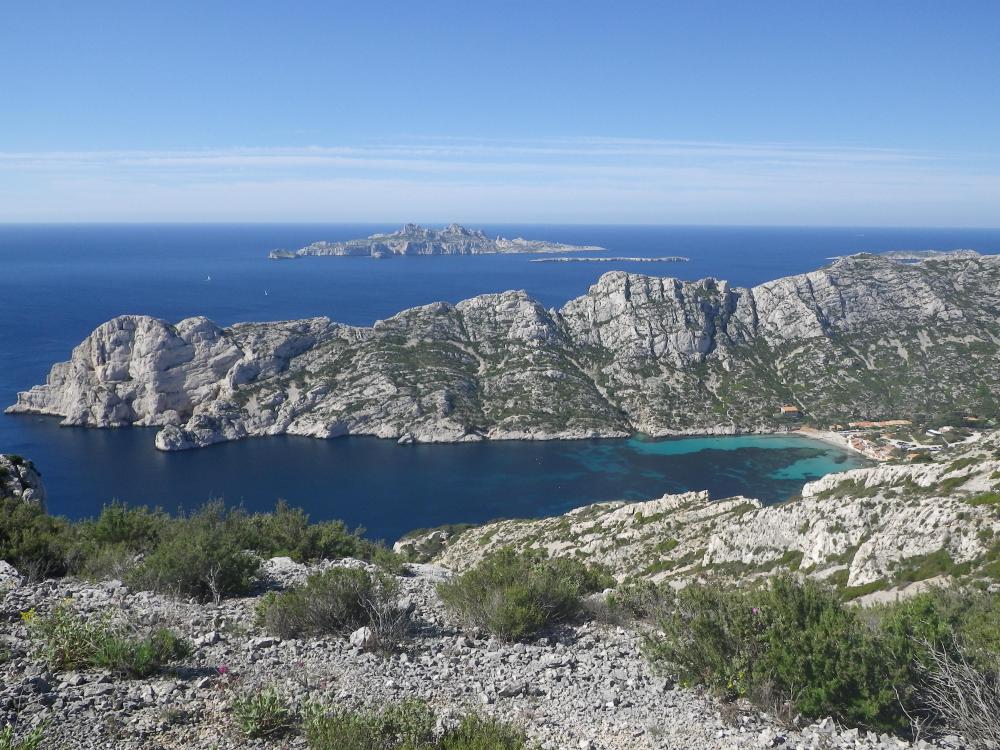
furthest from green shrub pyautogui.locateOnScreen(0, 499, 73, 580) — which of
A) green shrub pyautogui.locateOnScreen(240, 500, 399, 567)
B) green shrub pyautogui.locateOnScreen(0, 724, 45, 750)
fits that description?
green shrub pyautogui.locateOnScreen(0, 724, 45, 750)

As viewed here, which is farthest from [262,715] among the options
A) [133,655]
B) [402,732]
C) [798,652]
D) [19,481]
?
[19,481]

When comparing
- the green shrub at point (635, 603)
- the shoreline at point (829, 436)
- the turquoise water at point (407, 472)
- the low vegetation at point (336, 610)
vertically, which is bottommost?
the turquoise water at point (407, 472)

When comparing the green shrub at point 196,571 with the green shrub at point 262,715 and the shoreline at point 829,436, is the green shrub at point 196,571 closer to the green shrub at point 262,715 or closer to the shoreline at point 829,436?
the green shrub at point 262,715

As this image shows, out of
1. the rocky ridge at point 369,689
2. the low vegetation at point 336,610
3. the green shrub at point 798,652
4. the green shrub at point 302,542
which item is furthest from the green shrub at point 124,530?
the green shrub at point 798,652

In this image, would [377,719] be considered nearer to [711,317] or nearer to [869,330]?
[711,317]

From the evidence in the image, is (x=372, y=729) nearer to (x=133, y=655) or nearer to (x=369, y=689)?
(x=369, y=689)

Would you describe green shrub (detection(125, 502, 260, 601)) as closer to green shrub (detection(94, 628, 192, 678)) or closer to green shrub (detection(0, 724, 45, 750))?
green shrub (detection(94, 628, 192, 678))
